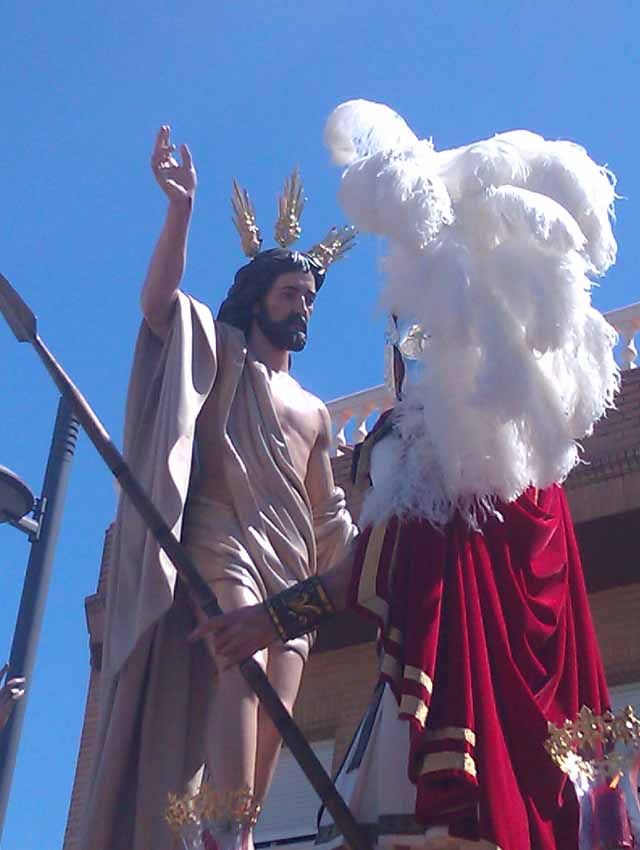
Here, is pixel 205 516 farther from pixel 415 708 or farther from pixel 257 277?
pixel 415 708

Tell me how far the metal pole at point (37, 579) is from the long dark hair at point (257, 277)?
2.15 feet

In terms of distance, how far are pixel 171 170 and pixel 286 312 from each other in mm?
614

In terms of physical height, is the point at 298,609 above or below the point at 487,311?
below

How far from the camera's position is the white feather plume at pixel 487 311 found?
3.99 m

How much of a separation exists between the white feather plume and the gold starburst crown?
1.05m

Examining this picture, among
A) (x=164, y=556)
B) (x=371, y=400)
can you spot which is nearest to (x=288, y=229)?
(x=164, y=556)

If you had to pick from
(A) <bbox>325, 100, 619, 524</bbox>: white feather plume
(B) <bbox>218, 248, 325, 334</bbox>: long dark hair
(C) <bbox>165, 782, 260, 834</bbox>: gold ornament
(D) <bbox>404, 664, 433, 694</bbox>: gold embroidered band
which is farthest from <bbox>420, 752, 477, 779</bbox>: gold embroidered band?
(B) <bbox>218, 248, 325, 334</bbox>: long dark hair

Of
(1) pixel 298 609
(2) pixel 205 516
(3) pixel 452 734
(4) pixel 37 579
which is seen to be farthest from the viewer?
(4) pixel 37 579

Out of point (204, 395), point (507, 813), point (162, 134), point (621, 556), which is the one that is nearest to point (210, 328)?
point (204, 395)

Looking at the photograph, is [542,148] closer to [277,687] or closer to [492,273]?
[492,273]

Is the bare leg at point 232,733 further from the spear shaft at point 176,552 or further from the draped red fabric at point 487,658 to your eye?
the draped red fabric at point 487,658

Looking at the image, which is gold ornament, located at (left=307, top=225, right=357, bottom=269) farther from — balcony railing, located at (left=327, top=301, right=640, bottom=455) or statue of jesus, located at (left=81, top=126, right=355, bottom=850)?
balcony railing, located at (left=327, top=301, right=640, bottom=455)

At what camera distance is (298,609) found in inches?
158

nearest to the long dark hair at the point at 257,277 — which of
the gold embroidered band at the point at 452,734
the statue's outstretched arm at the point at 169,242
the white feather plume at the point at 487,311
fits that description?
the statue's outstretched arm at the point at 169,242
